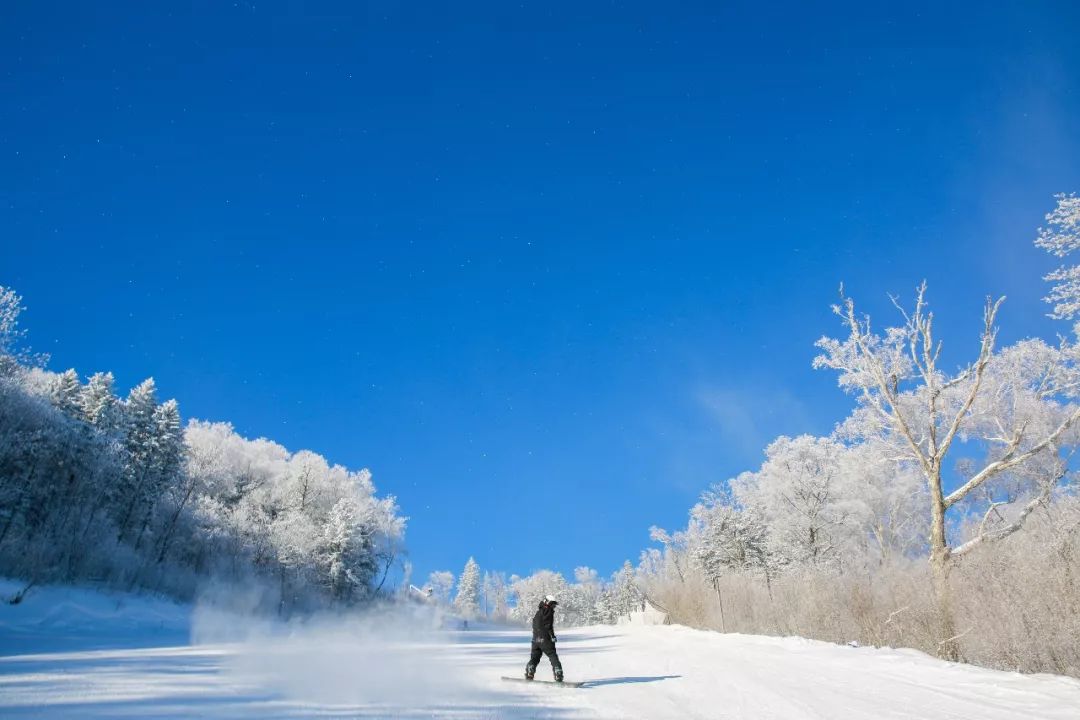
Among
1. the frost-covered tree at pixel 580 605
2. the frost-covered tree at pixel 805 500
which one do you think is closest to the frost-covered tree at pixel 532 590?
the frost-covered tree at pixel 580 605

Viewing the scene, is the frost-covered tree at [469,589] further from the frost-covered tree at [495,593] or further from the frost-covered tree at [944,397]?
the frost-covered tree at [944,397]

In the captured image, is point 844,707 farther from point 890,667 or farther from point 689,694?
point 890,667

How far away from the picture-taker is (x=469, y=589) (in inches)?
5079

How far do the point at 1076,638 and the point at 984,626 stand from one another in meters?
2.60

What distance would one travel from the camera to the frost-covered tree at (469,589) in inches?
4889

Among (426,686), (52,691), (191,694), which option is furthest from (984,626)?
(52,691)

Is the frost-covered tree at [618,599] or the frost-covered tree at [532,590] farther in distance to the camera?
the frost-covered tree at [532,590]

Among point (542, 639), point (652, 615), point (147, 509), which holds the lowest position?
point (542, 639)

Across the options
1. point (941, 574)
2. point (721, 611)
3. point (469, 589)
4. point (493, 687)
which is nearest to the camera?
point (493, 687)

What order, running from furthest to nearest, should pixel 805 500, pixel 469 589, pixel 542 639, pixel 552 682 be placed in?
1. pixel 469 589
2. pixel 805 500
3. pixel 542 639
4. pixel 552 682

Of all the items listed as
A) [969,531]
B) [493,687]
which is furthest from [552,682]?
[969,531]

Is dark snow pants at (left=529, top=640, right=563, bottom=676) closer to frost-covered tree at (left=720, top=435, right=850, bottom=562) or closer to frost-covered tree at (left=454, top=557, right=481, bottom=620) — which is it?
frost-covered tree at (left=720, top=435, right=850, bottom=562)

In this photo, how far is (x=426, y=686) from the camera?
35.2ft

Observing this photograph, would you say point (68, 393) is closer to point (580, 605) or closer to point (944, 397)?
point (944, 397)
